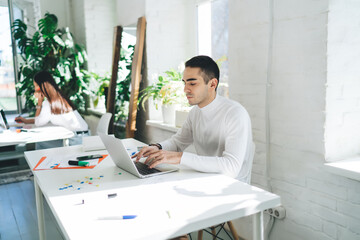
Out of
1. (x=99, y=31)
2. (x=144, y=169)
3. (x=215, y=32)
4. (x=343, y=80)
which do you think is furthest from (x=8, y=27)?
(x=343, y=80)

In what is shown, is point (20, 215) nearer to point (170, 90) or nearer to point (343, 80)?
point (170, 90)

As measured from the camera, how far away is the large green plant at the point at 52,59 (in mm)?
4809

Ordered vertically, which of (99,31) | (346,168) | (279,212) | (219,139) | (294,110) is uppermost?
(99,31)

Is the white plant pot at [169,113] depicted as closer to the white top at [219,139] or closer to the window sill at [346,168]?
the white top at [219,139]

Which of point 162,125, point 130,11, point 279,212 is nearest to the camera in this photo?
point 279,212

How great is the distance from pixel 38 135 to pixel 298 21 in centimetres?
237

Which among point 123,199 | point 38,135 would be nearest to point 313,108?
point 123,199

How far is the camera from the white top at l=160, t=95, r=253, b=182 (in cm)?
164

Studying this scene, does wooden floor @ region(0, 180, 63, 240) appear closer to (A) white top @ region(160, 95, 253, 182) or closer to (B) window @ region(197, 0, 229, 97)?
(A) white top @ region(160, 95, 253, 182)

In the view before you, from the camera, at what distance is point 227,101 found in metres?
1.94

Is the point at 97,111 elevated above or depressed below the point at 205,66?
below

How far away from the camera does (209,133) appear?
6.59 ft

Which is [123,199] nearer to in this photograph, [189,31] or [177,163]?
[177,163]

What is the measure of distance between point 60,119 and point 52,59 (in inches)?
72.2
